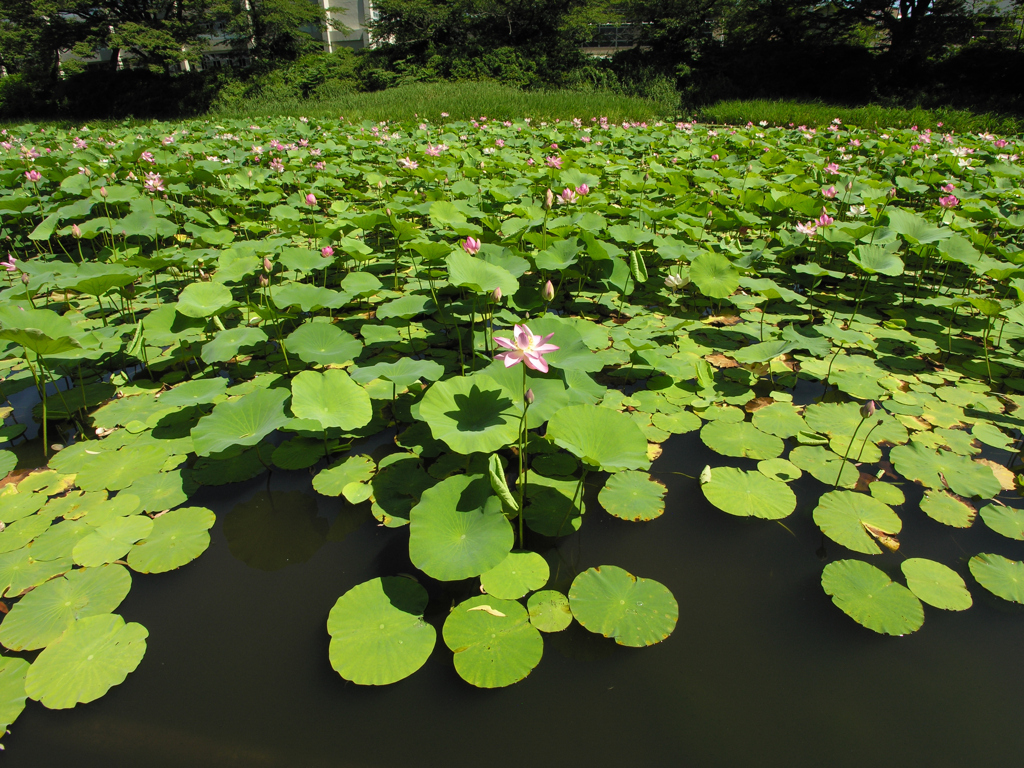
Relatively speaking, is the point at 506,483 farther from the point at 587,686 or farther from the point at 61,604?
the point at 61,604

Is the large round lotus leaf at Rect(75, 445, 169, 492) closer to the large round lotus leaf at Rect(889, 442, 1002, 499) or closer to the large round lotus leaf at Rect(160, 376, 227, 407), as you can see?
the large round lotus leaf at Rect(160, 376, 227, 407)

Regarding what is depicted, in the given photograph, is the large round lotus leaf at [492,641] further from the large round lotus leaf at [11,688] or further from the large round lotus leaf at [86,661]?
the large round lotus leaf at [11,688]

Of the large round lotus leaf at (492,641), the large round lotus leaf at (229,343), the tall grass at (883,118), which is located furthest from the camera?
the tall grass at (883,118)

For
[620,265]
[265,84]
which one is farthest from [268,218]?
[265,84]

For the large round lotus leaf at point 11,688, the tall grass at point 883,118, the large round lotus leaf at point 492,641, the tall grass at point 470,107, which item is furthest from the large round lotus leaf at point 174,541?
the tall grass at point 883,118

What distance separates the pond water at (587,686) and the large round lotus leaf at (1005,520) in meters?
0.03

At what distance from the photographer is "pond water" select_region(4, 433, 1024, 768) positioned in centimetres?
106

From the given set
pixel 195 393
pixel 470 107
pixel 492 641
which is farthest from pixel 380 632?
pixel 470 107

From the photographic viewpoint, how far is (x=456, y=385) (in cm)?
161

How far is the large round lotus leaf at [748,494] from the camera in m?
1.62

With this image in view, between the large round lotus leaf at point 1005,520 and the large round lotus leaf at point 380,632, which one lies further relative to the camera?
the large round lotus leaf at point 1005,520

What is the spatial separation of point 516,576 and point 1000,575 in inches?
52.0

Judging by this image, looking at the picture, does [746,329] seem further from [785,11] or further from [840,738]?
[785,11]

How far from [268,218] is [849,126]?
9485mm
